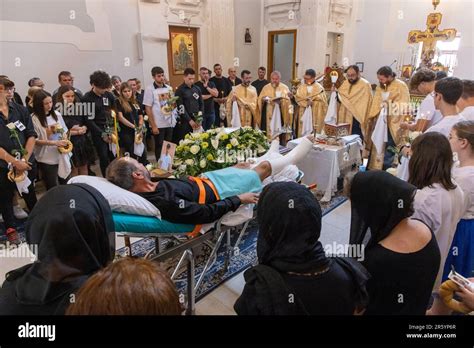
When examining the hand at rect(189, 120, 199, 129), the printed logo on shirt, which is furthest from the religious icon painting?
the printed logo on shirt

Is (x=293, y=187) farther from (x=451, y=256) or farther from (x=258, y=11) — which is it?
(x=258, y=11)

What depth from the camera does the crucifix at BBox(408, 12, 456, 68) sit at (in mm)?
9852

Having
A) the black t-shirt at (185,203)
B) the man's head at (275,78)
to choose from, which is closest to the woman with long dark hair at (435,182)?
the black t-shirt at (185,203)

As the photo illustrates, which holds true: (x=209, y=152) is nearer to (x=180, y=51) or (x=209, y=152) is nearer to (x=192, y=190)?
(x=192, y=190)

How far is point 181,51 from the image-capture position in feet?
26.0

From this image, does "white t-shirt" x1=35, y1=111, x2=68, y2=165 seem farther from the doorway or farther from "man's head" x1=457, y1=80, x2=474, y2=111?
the doorway

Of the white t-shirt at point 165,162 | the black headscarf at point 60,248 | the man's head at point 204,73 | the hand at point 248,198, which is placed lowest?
the hand at point 248,198

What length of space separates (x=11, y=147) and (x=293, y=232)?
3.22 meters

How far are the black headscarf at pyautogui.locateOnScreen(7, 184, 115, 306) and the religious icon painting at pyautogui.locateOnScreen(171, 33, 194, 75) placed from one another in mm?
7134

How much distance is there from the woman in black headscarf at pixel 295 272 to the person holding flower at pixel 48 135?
132 inches

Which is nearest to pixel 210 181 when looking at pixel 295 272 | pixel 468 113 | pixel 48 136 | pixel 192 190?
pixel 192 190

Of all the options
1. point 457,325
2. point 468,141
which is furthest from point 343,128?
point 457,325

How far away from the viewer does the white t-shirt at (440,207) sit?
68.2 inches

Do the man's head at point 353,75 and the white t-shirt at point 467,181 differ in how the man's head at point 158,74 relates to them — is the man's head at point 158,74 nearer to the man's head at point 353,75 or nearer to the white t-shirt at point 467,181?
the man's head at point 353,75
